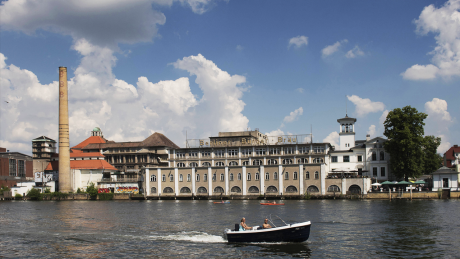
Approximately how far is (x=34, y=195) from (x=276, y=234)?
9470 cm

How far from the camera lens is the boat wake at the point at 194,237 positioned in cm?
3641

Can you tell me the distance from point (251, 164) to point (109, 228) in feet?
200

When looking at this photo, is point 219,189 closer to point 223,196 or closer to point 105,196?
point 223,196

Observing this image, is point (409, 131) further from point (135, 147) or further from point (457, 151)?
point (135, 147)

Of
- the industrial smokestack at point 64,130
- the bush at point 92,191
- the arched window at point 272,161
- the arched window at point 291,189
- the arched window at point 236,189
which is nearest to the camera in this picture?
the arched window at point 291,189

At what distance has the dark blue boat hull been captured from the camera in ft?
110

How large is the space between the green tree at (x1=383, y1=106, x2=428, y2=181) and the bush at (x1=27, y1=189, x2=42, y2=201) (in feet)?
286

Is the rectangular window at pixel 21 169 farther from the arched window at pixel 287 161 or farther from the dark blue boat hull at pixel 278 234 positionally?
the dark blue boat hull at pixel 278 234

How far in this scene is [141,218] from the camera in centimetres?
5472

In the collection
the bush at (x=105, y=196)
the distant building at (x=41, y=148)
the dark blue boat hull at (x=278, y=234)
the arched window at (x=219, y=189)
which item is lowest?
the bush at (x=105, y=196)

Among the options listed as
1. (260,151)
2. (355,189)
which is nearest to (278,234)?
(355,189)

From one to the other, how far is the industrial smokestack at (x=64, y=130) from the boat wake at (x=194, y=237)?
8183 centimetres

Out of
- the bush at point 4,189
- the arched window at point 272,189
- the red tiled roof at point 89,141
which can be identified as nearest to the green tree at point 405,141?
the arched window at point 272,189

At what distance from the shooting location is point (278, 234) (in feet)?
110
